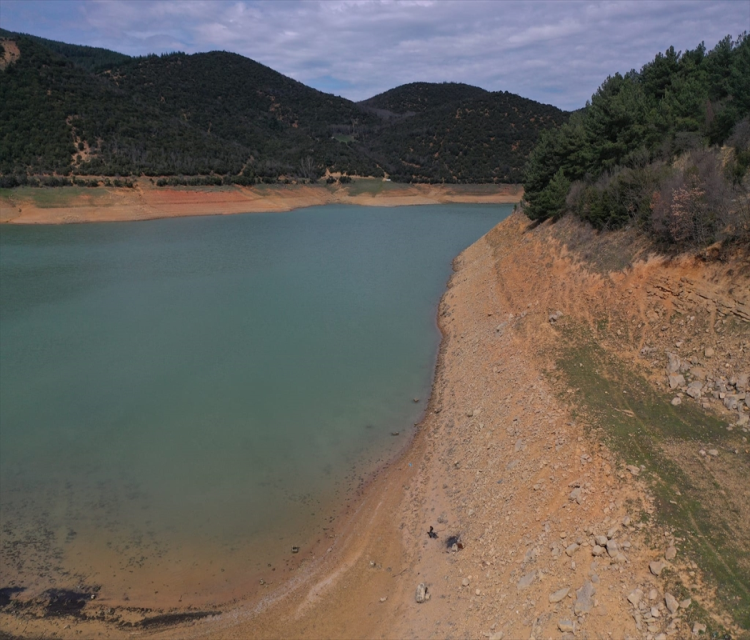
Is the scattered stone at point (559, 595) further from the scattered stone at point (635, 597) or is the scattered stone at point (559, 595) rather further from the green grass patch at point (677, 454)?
the green grass patch at point (677, 454)

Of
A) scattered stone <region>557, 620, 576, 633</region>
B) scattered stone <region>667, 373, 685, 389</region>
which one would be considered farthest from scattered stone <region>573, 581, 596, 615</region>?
scattered stone <region>667, 373, 685, 389</region>

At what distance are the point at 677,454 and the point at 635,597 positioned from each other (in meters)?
2.53

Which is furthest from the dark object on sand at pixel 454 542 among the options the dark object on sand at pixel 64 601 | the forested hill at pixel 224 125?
the forested hill at pixel 224 125

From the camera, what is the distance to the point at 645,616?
4750 millimetres

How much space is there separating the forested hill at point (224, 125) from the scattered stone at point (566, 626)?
4596cm

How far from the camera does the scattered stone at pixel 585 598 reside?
16.5 ft

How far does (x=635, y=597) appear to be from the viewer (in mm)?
4914

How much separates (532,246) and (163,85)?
8129cm

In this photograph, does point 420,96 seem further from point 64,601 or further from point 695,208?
point 64,601

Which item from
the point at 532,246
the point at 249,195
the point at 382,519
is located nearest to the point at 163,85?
the point at 249,195

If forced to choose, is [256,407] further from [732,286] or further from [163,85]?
[163,85]

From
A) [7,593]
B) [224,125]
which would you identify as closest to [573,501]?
[7,593]

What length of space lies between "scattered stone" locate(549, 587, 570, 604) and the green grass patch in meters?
0.99

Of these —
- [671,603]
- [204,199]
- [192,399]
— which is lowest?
[192,399]
